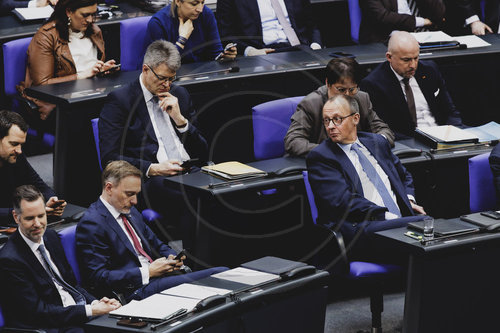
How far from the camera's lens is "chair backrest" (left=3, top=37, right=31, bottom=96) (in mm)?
5227

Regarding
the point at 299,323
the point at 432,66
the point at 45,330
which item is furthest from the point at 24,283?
the point at 432,66

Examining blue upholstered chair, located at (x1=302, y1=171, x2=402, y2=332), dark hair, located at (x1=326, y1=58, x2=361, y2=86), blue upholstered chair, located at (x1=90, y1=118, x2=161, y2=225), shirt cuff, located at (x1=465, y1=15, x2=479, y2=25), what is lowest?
blue upholstered chair, located at (x1=302, y1=171, x2=402, y2=332)

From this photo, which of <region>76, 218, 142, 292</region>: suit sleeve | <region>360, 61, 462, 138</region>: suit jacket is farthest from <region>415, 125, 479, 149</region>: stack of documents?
<region>76, 218, 142, 292</region>: suit sleeve

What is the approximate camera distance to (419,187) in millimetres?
4973

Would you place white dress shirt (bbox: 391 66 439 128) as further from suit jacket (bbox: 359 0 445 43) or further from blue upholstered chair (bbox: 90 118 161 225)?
blue upholstered chair (bbox: 90 118 161 225)

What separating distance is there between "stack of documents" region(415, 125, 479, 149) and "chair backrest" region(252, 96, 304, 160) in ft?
2.29

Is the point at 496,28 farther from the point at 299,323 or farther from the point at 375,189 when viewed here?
the point at 299,323

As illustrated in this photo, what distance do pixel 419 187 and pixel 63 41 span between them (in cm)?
207

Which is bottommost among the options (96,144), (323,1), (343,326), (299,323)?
(343,326)

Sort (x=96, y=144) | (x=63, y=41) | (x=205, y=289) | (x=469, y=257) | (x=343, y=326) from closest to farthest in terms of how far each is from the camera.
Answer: (x=205, y=289) < (x=469, y=257) < (x=343, y=326) < (x=96, y=144) < (x=63, y=41)

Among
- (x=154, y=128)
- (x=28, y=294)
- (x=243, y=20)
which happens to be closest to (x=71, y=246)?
(x=28, y=294)

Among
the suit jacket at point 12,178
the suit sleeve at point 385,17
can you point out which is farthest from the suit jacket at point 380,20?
the suit jacket at point 12,178

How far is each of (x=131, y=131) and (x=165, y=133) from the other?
0.64 feet

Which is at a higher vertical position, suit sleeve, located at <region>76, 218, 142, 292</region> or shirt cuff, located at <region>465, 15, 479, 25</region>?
shirt cuff, located at <region>465, 15, 479, 25</region>
